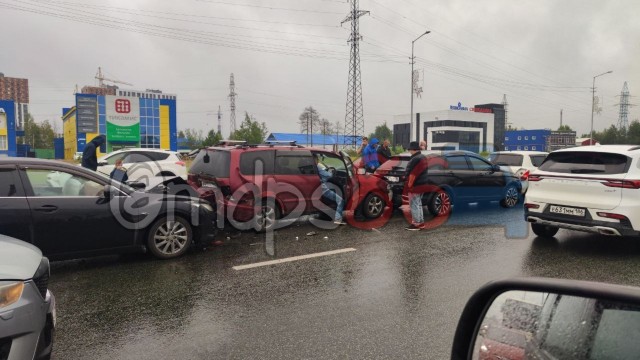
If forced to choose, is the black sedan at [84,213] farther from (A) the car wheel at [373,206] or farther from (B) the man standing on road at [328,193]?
(A) the car wheel at [373,206]

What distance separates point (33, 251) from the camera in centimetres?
330

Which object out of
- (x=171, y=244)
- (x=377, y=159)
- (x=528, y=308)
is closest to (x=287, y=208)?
(x=171, y=244)

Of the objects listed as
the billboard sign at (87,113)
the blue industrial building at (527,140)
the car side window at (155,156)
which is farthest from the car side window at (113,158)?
the blue industrial building at (527,140)

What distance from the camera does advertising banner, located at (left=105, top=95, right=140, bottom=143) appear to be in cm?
4466

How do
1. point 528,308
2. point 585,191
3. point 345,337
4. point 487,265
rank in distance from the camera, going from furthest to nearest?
point 585,191 < point 487,265 < point 345,337 < point 528,308

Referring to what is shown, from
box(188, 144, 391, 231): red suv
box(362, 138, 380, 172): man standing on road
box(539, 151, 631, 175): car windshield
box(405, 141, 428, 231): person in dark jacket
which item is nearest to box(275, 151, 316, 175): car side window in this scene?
box(188, 144, 391, 231): red suv

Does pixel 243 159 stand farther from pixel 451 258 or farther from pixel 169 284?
pixel 451 258

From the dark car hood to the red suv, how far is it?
4436 mm

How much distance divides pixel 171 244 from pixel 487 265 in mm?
4520

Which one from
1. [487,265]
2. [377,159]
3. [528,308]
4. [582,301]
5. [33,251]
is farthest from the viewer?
[377,159]

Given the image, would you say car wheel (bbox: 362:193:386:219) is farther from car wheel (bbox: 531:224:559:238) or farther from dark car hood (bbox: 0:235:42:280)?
dark car hood (bbox: 0:235:42:280)

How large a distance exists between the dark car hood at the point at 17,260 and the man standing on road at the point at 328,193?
5957mm

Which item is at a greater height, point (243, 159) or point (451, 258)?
point (243, 159)

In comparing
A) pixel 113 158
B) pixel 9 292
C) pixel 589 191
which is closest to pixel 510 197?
pixel 589 191
